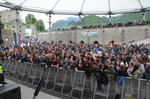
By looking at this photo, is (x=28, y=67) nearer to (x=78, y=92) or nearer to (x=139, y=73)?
(x=78, y=92)

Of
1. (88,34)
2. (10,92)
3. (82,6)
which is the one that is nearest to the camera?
(10,92)

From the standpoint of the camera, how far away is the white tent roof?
2548cm

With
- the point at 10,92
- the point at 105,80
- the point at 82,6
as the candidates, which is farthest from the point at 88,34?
the point at 10,92

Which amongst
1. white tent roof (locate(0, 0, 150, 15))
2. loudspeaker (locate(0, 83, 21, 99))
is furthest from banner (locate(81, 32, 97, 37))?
loudspeaker (locate(0, 83, 21, 99))

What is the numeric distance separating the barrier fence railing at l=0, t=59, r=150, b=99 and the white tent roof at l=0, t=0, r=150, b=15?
64.5 feet

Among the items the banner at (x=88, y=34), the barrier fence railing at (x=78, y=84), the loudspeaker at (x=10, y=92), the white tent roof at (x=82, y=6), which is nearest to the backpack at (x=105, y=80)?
the barrier fence railing at (x=78, y=84)

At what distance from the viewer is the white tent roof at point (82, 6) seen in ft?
83.6

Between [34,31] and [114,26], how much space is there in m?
34.3

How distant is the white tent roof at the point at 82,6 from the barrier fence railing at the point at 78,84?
19.7 metres

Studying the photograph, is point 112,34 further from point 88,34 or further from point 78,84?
point 78,84

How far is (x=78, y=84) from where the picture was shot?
6.09 metres

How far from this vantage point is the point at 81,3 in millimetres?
28609

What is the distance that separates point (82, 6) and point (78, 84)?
26706 millimetres

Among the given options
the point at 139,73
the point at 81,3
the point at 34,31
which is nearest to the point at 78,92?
the point at 139,73
